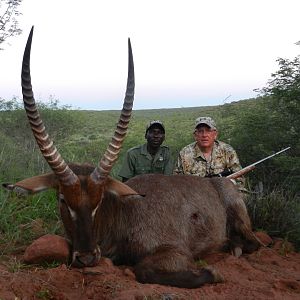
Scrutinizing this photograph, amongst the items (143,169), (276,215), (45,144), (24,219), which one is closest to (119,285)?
(45,144)

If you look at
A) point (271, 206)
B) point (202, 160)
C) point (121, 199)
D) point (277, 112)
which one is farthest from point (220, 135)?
point (121, 199)

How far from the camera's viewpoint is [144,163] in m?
7.67

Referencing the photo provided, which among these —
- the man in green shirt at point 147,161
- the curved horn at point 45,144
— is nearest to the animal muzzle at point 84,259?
the curved horn at point 45,144

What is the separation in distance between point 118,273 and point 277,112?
6.31 m

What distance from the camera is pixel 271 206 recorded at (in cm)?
638

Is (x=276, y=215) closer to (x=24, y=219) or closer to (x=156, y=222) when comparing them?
(x=156, y=222)

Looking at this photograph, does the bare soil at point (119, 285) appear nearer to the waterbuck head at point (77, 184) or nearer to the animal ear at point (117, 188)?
the waterbuck head at point (77, 184)

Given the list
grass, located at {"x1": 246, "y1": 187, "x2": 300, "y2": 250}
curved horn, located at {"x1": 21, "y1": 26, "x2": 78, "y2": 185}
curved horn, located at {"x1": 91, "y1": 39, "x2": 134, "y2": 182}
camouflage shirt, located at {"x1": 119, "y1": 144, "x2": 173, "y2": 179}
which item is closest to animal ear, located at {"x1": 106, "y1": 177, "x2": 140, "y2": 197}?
curved horn, located at {"x1": 91, "y1": 39, "x2": 134, "y2": 182}

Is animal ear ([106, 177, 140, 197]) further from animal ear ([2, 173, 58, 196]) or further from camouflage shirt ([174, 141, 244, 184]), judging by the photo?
camouflage shirt ([174, 141, 244, 184])

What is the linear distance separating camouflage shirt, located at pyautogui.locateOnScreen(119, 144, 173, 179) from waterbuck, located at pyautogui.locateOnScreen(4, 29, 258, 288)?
2022 mm

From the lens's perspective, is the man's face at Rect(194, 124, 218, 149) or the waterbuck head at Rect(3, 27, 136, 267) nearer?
the waterbuck head at Rect(3, 27, 136, 267)

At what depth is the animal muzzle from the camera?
4090 mm

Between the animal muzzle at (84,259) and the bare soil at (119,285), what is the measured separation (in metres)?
0.05

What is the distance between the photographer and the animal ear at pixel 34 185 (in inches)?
169
